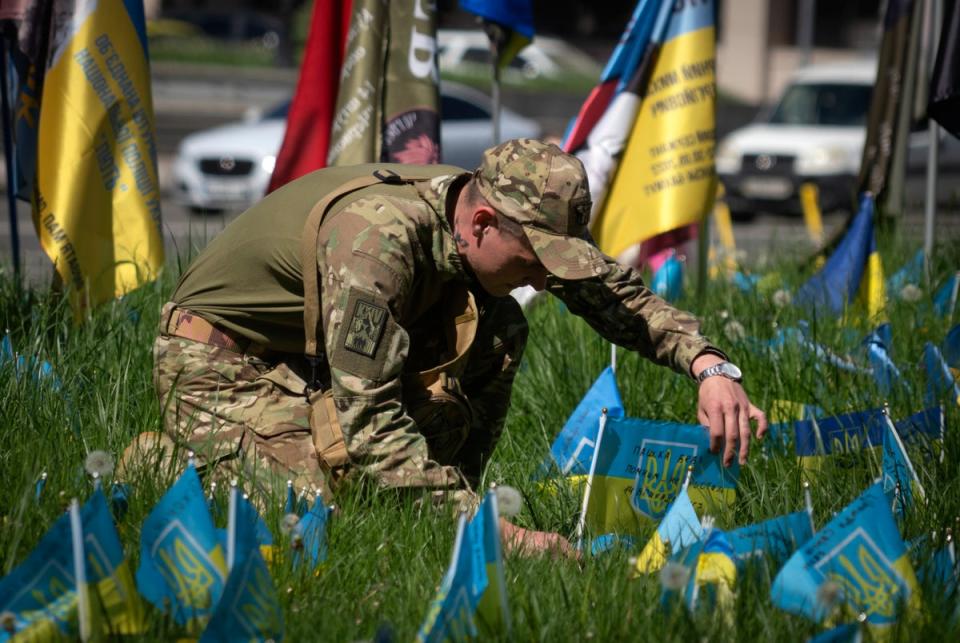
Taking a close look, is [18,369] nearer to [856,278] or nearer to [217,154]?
[856,278]

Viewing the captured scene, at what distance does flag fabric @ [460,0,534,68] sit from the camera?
19.6 feet

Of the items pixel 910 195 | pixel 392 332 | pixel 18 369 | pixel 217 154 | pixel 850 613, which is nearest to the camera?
pixel 850 613

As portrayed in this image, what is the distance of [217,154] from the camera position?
14242 mm

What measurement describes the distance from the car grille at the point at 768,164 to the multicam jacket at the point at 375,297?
12.2 metres

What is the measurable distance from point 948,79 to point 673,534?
9.58ft

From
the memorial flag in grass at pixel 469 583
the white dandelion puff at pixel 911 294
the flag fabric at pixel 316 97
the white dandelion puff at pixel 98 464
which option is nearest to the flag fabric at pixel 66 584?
the white dandelion puff at pixel 98 464

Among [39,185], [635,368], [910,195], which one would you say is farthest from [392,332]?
[910,195]

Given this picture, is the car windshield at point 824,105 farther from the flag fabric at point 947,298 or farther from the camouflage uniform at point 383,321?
the camouflage uniform at point 383,321

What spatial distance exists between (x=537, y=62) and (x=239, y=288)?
27.6 metres

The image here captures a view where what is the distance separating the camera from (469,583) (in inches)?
94.7

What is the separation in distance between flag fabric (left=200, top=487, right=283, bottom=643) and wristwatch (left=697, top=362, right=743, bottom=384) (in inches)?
46.6

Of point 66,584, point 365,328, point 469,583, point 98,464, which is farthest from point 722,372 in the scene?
point 66,584

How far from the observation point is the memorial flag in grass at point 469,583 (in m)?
2.38

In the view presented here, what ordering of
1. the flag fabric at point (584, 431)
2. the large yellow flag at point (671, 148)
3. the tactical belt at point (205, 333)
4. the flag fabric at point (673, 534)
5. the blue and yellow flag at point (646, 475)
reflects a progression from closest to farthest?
1. the flag fabric at point (673, 534)
2. the blue and yellow flag at point (646, 475)
3. the tactical belt at point (205, 333)
4. the flag fabric at point (584, 431)
5. the large yellow flag at point (671, 148)
